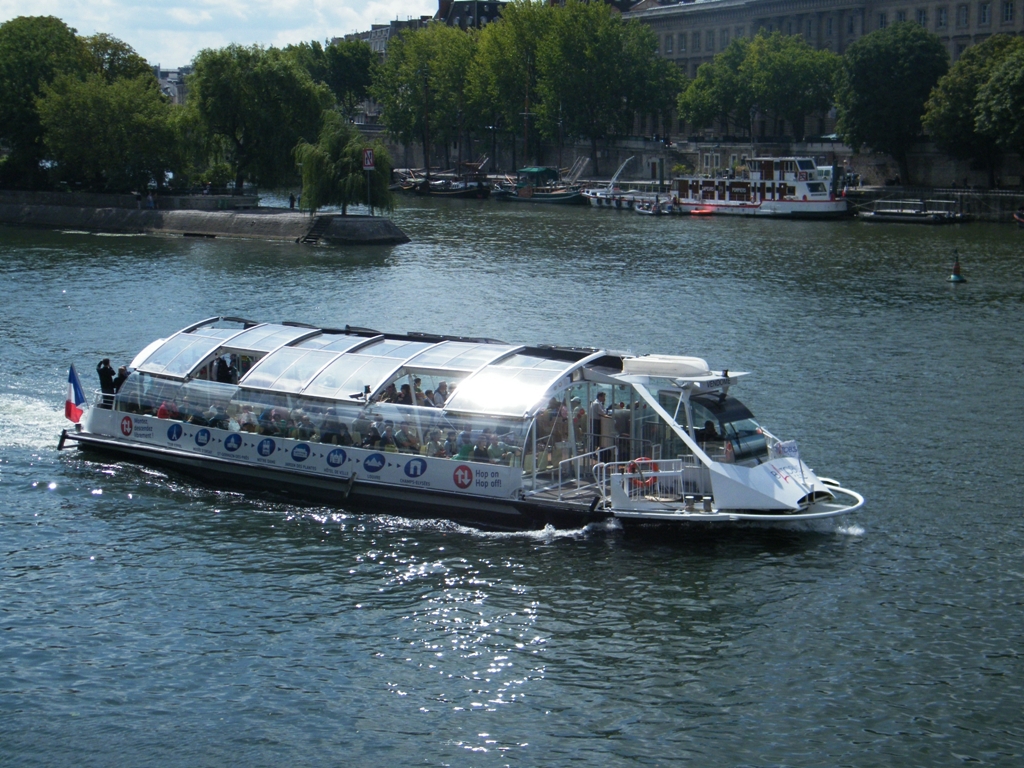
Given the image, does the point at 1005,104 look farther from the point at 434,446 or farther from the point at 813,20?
the point at 434,446

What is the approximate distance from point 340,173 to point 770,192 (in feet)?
140

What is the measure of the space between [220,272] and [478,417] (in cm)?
4612

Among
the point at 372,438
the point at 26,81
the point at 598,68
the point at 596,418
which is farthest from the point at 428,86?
the point at 596,418

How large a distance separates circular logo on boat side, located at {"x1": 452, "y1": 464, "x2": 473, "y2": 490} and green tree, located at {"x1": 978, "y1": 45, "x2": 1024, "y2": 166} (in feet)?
267

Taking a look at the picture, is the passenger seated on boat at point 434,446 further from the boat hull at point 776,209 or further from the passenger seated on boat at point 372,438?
the boat hull at point 776,209

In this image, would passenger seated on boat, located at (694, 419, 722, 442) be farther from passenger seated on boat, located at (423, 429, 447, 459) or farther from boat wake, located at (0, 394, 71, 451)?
boat wake, located at (0, 394, 71, 451)

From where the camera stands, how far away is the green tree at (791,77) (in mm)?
125750

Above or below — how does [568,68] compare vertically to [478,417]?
above

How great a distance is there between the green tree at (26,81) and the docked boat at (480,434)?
79.1m

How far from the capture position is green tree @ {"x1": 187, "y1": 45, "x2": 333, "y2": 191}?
92500 mm

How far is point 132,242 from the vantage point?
280 ft

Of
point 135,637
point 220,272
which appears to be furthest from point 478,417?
point 220,272

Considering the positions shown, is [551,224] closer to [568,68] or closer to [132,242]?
[132,242]

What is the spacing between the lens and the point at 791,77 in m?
126
